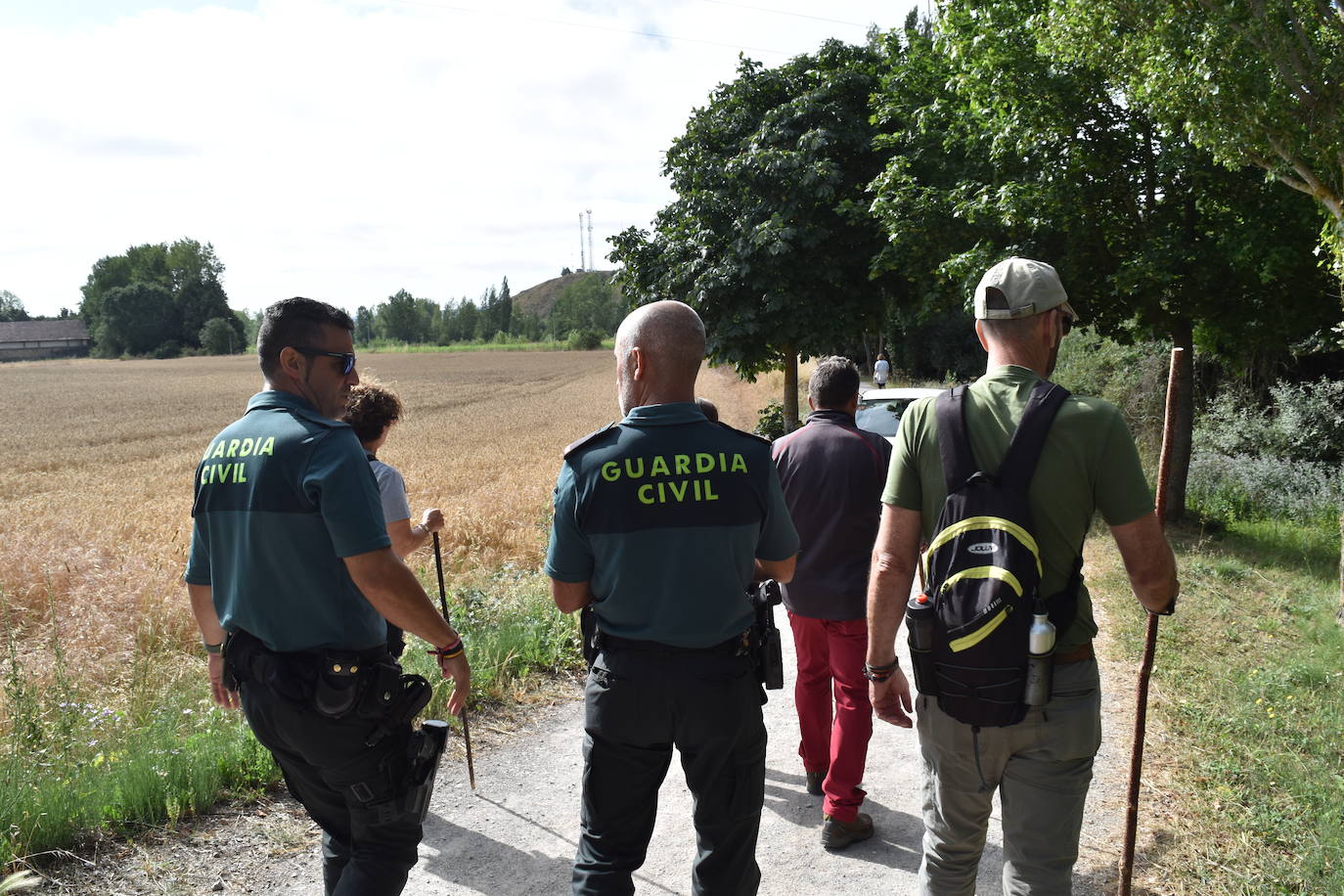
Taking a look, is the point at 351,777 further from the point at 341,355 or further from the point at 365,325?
the point at 365,325

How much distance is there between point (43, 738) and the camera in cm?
449

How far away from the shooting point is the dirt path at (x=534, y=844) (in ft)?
11.1

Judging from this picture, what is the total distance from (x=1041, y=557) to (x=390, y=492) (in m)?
2.60

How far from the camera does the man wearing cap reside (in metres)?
2.25

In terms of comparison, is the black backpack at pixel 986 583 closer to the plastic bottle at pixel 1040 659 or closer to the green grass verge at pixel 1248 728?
the plastic bottle at pixel 1040 659

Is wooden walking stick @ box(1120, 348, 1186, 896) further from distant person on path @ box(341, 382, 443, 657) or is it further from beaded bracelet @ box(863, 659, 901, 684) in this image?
distant person on path @ box(341, 382, 443, 657)

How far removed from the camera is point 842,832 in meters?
3.66

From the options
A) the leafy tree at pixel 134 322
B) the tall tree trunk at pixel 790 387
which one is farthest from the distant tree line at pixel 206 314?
the tall tree trunk at pixel 790 387

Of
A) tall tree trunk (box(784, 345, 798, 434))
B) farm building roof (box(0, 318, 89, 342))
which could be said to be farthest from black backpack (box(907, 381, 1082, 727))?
farm building roof (box(0, 318, 89, 342))

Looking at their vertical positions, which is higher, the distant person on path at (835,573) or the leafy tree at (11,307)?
the leafy tree at (11,307)

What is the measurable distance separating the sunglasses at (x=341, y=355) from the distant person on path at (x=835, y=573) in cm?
180

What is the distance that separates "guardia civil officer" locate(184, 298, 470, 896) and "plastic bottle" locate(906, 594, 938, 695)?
133cm

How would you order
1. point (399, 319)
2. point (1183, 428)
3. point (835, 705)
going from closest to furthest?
point (835, 705)
point (1183, 428)
point (399, 319)

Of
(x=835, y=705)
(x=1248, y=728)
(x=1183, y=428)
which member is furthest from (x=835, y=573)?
(x=1183, y=428)
